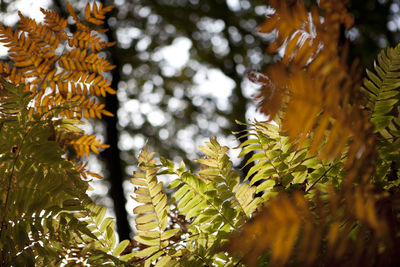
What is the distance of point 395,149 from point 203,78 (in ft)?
15.3

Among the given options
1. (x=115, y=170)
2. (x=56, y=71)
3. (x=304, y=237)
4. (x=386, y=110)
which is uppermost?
(x=56, y=71)

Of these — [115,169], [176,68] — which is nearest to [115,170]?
[115,169]

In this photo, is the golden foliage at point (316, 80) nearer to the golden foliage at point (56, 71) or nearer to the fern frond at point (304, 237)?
the fern frond at point (304, 237)

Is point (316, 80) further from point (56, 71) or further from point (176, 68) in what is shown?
point (176, 68)

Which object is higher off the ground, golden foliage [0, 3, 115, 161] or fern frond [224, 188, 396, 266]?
golden foliage [0, 3, 115, 161]

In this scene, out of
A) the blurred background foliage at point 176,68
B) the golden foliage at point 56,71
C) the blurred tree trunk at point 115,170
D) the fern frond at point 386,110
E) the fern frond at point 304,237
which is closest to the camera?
the fern frond at point 304,237

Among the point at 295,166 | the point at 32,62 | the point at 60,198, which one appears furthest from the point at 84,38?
the point at 295,166

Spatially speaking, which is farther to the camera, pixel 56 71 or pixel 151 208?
pixel 56 71

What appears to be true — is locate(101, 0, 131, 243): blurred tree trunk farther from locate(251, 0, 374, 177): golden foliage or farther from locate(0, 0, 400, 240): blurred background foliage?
locate(251, 0, 374, 177): golden foliage

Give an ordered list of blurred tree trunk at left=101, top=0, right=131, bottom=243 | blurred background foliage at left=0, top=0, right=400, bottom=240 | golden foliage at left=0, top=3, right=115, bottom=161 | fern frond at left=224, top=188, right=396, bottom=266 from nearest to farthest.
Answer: fern frond at left=224, top=188, right=396, bottom=266 < golden foliage at left=0, top=3, right=115, bottom=161 < blurred tree trunk at left=101, top=0, right=131, bottom=243 < blurred background foliage at left=0, top=0, right=400, bottom=240

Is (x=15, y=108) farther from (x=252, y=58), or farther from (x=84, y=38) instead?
(x=252, y=58)

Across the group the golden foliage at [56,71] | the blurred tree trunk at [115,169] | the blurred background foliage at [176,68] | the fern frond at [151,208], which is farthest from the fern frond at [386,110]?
the blurred background foliage at [176,68]

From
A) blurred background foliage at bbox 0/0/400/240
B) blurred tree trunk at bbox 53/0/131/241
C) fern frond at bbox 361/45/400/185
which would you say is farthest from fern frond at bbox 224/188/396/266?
blurred background foliage at bbox 0/0/400/240

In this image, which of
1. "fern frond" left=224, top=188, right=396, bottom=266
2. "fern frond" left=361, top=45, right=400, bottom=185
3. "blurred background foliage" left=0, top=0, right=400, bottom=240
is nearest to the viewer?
"fern frond" left=224, top=188, right=396, bottom=266
